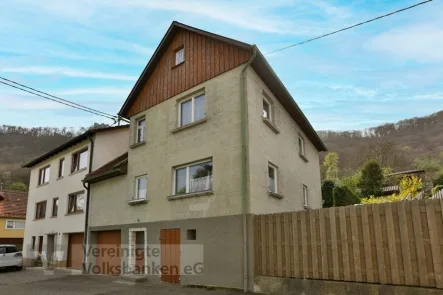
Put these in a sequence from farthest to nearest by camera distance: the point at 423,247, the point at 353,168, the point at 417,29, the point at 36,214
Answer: the point at 353,168, the point at 36,214, the point at 417,29, the point at 423,247

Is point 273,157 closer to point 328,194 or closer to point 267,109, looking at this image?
point 267,109

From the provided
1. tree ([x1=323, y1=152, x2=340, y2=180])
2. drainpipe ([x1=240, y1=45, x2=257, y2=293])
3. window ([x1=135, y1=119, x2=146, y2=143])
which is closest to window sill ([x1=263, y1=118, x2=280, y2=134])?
drainpipe ([x1=240, y1=45, x2=257, y2=293])

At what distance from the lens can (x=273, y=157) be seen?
12102 mm

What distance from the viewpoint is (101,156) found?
1831 cm

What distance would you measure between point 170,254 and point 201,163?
135 inches

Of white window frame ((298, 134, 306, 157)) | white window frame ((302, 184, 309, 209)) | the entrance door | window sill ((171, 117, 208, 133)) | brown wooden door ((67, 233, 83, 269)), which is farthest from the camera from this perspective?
brown wooden door ((67, 233, 83, 269))

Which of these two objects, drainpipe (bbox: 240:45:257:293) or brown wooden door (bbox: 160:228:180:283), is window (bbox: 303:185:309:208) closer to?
drainpipe (bbox: 240:45:257:293)

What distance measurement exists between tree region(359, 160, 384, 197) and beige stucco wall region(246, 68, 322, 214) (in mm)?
19601

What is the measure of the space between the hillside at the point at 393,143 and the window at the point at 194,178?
4384cm

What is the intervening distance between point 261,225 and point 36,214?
20.0 m

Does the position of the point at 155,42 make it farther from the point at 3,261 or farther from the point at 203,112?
the point at 3,261

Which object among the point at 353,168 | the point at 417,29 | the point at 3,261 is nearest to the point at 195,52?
the point at 417,29

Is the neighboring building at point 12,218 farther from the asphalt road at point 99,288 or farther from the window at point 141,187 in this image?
the window at point 141,187

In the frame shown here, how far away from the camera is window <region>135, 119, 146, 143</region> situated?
14977 millimetres
